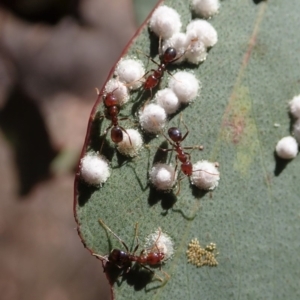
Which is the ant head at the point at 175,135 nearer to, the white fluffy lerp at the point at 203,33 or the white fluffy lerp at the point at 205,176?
the white fluffy lerp at the point at 205,176

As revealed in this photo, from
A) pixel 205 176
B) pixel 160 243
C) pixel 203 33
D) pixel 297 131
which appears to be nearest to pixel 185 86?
pixel 203 33

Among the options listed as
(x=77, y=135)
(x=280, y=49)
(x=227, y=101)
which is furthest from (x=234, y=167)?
(x=77, y=135)

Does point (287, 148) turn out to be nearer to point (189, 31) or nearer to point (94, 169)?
point (189, 31)

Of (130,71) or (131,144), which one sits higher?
(130,71)

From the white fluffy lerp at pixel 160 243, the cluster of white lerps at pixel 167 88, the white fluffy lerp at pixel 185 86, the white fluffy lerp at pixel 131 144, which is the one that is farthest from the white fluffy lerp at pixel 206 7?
the white fluffy lerp at pixel 160 243

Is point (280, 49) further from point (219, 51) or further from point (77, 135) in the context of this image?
point (77, 135)

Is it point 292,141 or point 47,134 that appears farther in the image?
point 47,134
